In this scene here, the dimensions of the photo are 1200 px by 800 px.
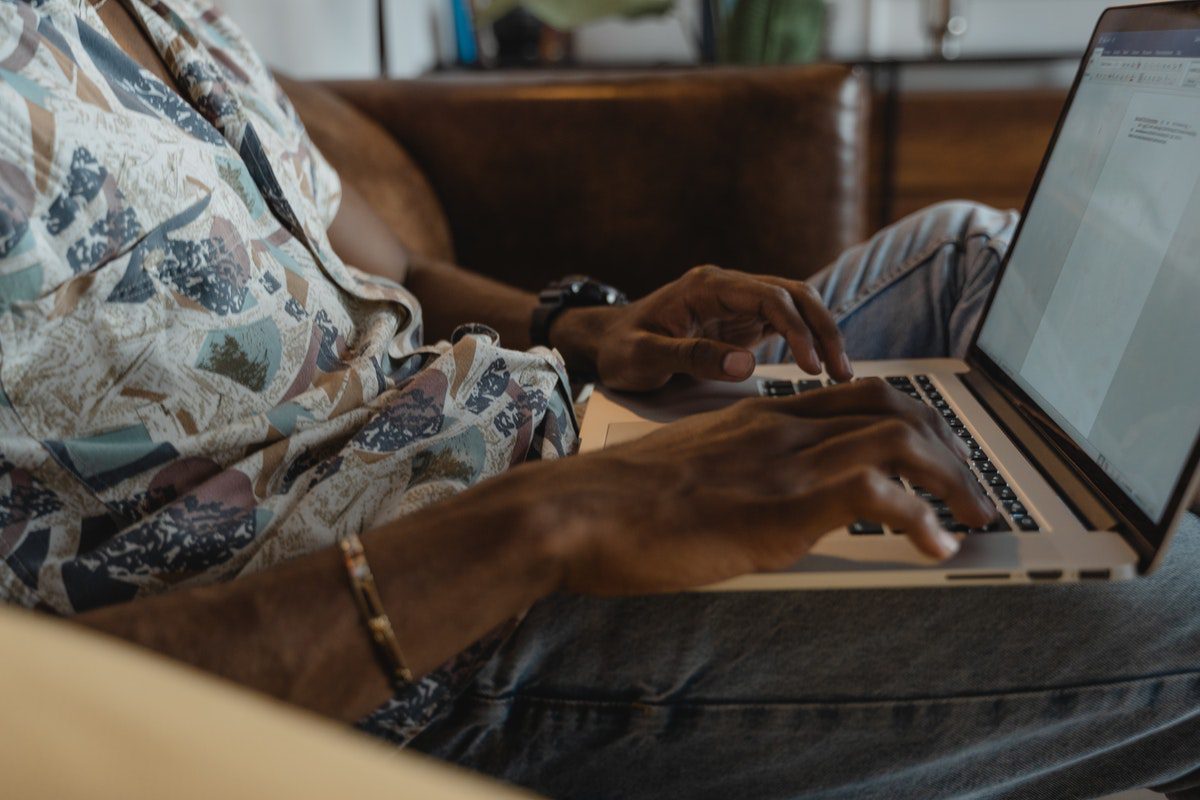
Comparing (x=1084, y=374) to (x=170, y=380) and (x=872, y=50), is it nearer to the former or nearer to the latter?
(x=170, y=380)

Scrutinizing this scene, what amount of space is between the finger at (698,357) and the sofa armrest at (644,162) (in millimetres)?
648

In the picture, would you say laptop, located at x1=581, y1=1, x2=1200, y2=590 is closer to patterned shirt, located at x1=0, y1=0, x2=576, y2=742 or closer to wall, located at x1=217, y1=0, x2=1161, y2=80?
patterned shirt, located at x1=0, y1=0, x2=576, y2=742

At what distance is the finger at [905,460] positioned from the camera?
22.6 inches

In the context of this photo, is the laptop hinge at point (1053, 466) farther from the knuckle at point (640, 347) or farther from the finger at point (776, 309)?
the knuckle at point (640, 347)

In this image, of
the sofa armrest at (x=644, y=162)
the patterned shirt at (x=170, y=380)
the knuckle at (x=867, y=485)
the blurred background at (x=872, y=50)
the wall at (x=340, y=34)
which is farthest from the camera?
the blurred background at (x=872, y=50)

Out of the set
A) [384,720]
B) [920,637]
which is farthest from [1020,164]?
[384,720]

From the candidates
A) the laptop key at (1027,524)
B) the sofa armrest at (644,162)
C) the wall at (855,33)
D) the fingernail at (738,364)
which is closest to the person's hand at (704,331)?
the fingernail at (738,364)

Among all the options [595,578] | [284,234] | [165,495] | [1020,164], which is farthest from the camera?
[1020,164]

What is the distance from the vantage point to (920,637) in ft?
2.12

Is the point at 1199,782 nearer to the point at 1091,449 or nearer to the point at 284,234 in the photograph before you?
the point at 1091,449

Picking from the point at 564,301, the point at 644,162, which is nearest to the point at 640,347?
the point at 564,301

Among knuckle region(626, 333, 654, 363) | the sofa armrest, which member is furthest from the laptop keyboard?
the sofa armrest

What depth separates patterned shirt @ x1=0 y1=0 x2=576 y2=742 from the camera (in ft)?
2.09

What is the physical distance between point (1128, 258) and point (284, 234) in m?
0.63
